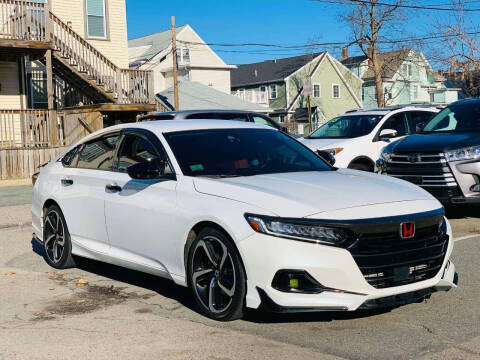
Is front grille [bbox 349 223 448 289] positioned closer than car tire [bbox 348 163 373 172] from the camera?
Yes

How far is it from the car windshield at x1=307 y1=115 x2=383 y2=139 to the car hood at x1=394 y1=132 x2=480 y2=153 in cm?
255

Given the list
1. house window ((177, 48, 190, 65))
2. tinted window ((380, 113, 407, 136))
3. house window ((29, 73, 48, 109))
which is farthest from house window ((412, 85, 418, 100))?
tinted window ((380, 113, 407, 136))

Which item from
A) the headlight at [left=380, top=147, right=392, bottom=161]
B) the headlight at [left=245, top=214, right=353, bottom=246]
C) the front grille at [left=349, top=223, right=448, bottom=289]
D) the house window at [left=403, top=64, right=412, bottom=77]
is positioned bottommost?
the front grille at [left=349, top=223, right=448, bottom=289]

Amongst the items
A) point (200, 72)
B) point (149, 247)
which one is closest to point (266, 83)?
point (200, 72)

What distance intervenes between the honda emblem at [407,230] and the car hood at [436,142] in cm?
541

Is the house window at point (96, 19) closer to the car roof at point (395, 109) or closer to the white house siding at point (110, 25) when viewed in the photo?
the white house siding at point (110, 25)

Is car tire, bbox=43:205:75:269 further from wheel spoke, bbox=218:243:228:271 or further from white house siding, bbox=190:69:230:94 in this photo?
white house siding, bbox=190:69:230:94

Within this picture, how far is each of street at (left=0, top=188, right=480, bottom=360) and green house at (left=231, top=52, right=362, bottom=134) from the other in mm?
53694

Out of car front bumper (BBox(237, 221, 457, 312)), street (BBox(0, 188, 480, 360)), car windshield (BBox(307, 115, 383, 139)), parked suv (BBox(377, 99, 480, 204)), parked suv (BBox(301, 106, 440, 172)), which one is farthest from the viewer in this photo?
car windshield (BBox(307, 115, 383, 139))

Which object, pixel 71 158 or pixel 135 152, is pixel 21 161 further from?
pixel 135 152

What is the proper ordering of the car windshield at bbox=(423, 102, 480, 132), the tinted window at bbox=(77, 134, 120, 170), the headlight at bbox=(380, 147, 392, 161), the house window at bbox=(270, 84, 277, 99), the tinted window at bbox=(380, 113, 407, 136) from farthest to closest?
the house window at bbox=(270, 84, 277, 99) → the tinted window at bbox=(380, 113, 407, 136) → the car windshield at bbox=(423, 102, 480, 132) → the headlight at bbox=(380, 147, 392, 161) → the tinted window at bbox=(77, 134, 120, 170)

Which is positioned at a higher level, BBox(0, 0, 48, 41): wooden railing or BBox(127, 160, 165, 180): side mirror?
BBox(0, 0, 48, 41): wooden railing

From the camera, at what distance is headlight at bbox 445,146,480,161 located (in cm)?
1018

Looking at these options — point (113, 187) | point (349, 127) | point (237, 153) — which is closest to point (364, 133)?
point (349, 127)
